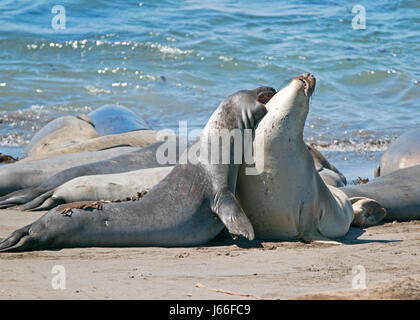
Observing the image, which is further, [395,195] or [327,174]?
[327,174]

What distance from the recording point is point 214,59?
18.3 meters

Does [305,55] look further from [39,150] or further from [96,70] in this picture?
[39,150]

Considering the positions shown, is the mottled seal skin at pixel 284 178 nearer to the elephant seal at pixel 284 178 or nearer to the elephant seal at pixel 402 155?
the elephant seal at pixel 284 178

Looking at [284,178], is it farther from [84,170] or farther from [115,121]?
[115,121]

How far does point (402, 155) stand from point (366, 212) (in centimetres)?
217

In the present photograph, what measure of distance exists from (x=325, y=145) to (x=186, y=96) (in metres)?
4.29

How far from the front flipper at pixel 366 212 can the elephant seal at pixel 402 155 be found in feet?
6.03

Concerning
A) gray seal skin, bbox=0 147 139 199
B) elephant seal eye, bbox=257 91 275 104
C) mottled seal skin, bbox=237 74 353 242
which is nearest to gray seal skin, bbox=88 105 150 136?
gray seal skin, bbox=0 147 139 199

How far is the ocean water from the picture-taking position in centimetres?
1384

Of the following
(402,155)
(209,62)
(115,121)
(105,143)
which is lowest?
(402,155)

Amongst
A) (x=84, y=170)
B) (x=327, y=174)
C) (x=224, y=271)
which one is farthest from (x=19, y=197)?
(x=224, y=271)

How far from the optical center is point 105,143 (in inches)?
336

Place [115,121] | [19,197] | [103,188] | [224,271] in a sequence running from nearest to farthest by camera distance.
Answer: [224,271], [103,188], [19,197], [115,121]
